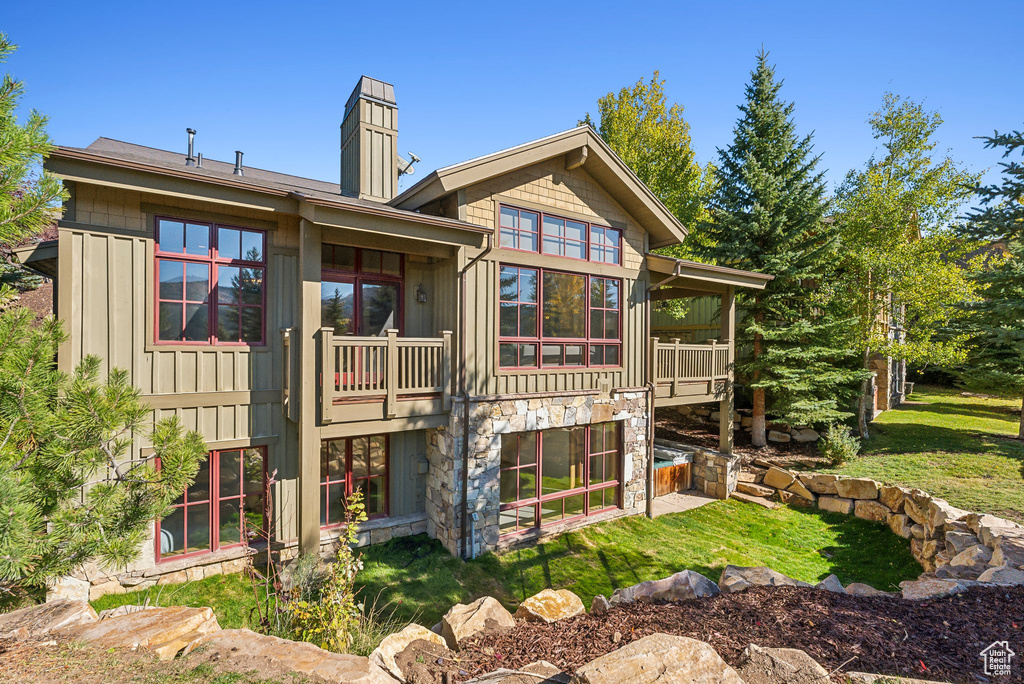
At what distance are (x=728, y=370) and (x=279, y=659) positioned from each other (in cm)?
1014

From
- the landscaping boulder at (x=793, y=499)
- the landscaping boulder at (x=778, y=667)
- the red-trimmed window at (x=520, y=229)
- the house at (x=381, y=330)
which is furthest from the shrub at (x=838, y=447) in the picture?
the landscaping boulder at (x=778, y=667)

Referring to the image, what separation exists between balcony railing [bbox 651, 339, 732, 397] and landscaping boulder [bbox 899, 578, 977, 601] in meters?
5.05

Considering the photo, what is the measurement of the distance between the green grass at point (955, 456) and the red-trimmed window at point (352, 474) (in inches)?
377

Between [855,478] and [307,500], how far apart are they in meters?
10.3

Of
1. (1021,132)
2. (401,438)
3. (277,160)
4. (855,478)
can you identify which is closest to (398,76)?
(277,160)

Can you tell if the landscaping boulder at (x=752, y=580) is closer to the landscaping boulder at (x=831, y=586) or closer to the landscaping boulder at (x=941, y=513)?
the landscaping boulder at (x=831, y=586)

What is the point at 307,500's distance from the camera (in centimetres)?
602

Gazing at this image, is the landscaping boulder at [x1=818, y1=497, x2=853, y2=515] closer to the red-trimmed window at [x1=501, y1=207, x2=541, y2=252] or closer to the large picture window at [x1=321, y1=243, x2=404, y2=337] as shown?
the red-trimmed window at [x1=501, y1=207, x2=541, y2=252]

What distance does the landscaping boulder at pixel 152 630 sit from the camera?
3184 mm

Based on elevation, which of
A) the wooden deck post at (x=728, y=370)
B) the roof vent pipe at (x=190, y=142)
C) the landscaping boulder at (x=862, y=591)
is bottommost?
the landscaping boulder at (x=862, y=591)

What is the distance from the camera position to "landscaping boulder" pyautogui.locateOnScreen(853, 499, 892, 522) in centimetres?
860

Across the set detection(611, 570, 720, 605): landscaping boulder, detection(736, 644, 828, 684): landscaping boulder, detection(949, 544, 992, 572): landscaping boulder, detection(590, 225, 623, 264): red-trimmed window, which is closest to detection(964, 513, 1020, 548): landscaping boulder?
detection(949, 544, 992, 572): landscaping boulder

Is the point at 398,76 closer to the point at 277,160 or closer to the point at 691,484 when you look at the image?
the point at 277,160

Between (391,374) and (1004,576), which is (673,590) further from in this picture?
(391,374)
